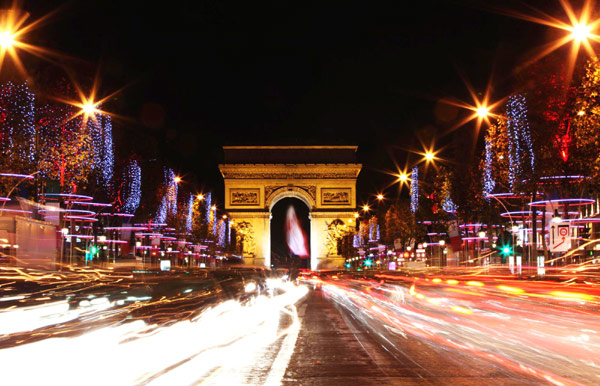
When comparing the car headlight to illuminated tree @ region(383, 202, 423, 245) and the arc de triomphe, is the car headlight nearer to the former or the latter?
illuminated tree @ region(383, 202, 423, 245)

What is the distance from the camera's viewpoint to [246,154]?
340ft

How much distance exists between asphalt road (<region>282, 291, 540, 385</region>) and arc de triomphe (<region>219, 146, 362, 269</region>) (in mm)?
88858

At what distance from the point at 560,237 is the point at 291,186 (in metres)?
80.1

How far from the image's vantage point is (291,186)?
103m

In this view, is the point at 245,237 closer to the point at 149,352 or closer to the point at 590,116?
the point at 590,116

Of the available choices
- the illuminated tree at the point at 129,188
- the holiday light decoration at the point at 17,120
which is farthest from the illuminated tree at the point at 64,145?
the illuminated tree at the point at 129,188

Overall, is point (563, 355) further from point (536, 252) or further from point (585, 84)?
point (536, 252)

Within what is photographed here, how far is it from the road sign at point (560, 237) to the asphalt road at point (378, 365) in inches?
464

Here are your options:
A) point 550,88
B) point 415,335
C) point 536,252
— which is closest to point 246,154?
point 536,252

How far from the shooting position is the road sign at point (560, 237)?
23344mm

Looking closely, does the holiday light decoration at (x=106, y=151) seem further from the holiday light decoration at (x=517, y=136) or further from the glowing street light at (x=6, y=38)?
the holiday light decoration at (x=517, y=136)

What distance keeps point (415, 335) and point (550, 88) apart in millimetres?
16910

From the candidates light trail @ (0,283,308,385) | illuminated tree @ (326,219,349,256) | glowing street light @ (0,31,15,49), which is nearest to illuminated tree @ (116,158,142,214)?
glowing street light @ (0,31,15,49)

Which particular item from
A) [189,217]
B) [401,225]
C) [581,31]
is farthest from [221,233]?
[581,31]
